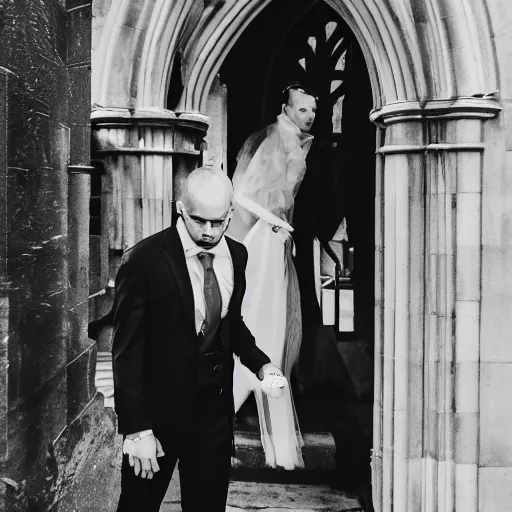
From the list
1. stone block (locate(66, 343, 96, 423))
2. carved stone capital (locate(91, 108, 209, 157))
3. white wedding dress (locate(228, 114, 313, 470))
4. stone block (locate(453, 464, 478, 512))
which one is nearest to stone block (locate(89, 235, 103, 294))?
carved stone capital (locate(91, 108, 209, 157))

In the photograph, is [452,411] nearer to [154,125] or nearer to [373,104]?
[373,104]

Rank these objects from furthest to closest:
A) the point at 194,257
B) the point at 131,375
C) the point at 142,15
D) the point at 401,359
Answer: the point at 401,359
the point at 142,15
the point at 194,257
the point at 131,375

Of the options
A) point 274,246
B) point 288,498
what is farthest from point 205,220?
point 288,498

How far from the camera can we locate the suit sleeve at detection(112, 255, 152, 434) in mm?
2947

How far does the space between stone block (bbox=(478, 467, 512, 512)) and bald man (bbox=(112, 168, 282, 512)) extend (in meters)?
2.19

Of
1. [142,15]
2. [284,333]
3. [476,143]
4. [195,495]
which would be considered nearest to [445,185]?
[476,143]

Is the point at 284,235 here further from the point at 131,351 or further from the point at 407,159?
the point at 131,351

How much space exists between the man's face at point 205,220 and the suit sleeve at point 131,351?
0.29 meters

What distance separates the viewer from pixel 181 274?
3.10 meters

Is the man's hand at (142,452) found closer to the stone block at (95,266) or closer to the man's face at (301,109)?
the stone block at (95,266)

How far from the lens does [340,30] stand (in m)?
5.04

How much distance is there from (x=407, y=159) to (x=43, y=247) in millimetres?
2978

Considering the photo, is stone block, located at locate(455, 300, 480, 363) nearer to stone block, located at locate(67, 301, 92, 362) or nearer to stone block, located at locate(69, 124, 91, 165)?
stone block, located at locate(67, 301, 92, 362)

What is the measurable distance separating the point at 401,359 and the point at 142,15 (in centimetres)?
279
